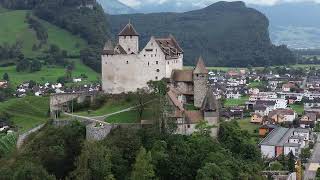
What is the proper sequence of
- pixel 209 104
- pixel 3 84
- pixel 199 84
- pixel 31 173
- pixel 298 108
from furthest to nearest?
pixel 3 84
pixel 298 108
pixel 199 84
pixel 209 104
pixel 31 173

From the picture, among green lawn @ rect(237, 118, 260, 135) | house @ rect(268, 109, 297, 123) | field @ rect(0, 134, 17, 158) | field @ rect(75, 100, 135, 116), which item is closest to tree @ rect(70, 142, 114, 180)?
field @ rect(75, 100, 135, 116)

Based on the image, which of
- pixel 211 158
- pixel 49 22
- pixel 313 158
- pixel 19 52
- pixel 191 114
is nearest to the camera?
pixel 211 158

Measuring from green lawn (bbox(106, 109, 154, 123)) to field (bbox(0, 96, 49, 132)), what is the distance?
17399mm

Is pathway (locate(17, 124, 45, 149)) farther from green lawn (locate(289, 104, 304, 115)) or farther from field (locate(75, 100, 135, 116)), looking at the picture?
green lawn (locate(289, 104, 304, 115))

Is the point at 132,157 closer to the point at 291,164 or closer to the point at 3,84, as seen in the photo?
the point at 291,164

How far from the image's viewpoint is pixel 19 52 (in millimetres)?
143125

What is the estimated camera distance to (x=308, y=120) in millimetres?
98438

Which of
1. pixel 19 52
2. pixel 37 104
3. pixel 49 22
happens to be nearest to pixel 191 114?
pixel 37 104

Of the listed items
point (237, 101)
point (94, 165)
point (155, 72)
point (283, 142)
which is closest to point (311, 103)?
point (237, 101)

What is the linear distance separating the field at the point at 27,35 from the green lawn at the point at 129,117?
90.0 meters

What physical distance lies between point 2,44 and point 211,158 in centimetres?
10441

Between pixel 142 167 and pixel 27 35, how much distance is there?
360ft

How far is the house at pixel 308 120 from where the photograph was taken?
96625 mm

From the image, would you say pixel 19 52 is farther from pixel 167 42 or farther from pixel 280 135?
pixel 167 42
